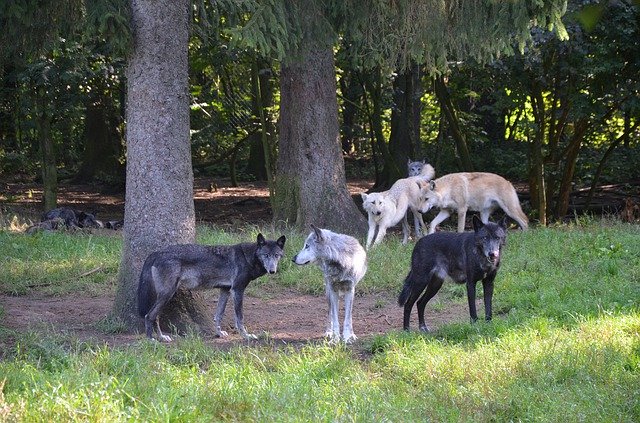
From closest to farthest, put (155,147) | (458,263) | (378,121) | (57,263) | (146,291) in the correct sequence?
1. (146,291)
2. (458,263)
3. (155,147)
4. (57,263)
5. (378,121)

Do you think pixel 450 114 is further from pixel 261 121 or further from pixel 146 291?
pixel 146 291

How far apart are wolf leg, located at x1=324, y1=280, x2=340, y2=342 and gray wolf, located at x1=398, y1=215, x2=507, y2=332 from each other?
0.81m

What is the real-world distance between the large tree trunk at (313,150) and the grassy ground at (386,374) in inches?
223

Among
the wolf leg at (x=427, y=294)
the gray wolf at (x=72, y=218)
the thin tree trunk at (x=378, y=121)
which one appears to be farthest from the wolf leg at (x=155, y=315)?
the thin tree trunk at (x=378, y=121)

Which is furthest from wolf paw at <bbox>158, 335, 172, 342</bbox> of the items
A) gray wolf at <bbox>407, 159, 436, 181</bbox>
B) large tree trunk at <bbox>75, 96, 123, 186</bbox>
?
large tree trunk at <bbox>75, 96, 123, 186</bbox>

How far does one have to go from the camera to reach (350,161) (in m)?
33.7

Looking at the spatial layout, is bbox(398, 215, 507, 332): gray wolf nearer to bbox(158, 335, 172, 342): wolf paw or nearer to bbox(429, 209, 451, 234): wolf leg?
bbox(158, 335, 172, 342): wolf paw

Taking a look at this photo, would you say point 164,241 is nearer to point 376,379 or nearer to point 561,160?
point 376,379

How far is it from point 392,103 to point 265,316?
13.8 m

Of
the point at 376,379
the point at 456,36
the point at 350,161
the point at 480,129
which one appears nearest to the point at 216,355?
the point at 376,379

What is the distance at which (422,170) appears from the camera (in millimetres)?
19797

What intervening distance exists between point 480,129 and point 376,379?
67.6ft

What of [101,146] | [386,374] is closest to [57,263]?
[386,374]

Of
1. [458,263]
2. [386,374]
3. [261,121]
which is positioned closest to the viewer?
[386,374]
